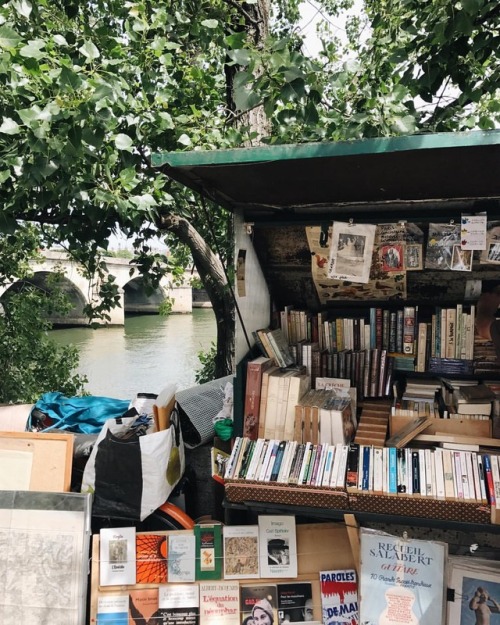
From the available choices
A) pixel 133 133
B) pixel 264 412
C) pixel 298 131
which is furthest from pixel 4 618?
pixel 298 131

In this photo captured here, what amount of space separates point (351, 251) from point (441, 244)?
0.46 m

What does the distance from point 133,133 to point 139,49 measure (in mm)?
642

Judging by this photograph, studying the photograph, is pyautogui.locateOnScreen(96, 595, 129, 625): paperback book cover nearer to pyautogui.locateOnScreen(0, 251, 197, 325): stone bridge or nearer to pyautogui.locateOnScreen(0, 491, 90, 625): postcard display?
pyautogui.locateOnScreen(0, 491, 90, 625): postcard display

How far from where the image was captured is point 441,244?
2.62 m

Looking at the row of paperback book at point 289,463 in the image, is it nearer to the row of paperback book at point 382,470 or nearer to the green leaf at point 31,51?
the row of paperback book at point 382,470

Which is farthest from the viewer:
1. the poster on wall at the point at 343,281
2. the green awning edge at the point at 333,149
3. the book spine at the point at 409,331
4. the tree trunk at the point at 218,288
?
the tree trunk at the point at 218,288

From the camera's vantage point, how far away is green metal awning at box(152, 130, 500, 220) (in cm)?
188

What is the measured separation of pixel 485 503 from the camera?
2.08 m

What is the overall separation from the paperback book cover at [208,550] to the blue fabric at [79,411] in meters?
1.13

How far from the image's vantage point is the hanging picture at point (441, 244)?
2.59 meters

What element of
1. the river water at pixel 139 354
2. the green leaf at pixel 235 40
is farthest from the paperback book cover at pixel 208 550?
the river water at pixel 139 354

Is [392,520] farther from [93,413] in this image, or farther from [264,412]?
[93,413]

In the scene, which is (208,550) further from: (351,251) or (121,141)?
(121,141)

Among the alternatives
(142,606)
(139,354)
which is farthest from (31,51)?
(139,354)
